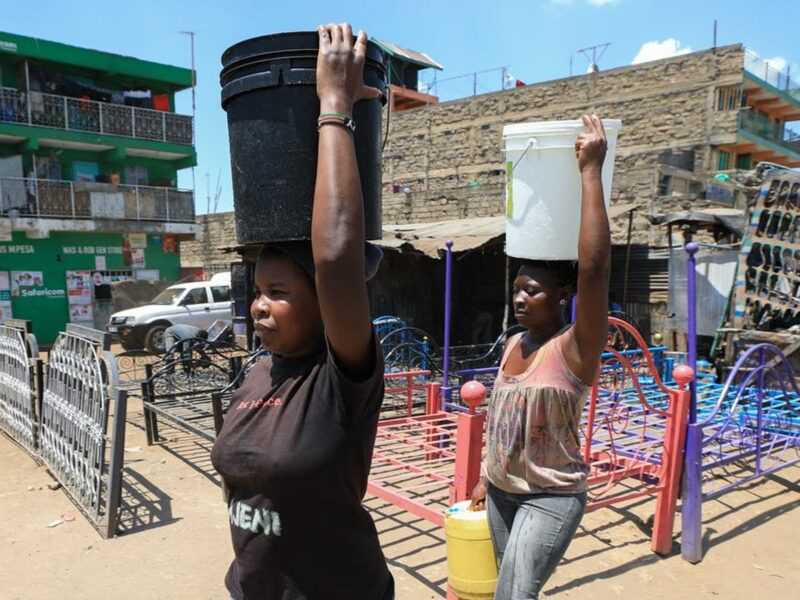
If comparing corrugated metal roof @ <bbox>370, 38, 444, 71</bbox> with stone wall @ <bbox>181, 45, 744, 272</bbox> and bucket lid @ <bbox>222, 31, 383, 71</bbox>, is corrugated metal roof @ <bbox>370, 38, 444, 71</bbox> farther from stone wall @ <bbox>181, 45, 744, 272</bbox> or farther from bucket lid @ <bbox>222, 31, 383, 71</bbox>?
bucket lid @ <bbox>222, 31, 383, 71</bbox>

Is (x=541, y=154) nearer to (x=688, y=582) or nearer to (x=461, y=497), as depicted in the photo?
(x=461, y=497)

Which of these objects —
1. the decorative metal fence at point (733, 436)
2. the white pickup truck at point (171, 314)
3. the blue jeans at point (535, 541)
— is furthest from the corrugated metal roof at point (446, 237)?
the blue jeans at point (535, 541)

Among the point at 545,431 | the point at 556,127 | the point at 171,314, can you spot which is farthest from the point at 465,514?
the point at 171,314

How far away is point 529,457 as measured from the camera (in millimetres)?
2170

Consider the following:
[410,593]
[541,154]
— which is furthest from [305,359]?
[410,593]

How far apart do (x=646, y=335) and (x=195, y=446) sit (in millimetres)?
8875

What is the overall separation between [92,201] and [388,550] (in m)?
17.9

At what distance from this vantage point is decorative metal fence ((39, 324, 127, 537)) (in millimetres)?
4172

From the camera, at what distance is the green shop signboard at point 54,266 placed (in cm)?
1736

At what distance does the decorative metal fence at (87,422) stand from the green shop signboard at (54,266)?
13.5 metres

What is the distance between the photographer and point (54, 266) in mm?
18219

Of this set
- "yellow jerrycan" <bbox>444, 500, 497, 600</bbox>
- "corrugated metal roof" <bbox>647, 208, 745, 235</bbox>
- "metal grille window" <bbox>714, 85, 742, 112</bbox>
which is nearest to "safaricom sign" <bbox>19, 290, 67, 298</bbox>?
"corrugated metal roof" <bbox>647, 208, 745, 235</bbox>

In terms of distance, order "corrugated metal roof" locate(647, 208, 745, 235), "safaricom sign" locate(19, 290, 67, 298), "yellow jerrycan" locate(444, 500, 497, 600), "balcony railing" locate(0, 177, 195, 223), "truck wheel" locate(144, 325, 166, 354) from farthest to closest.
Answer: "safaricom sign" locate(19, 290, 67, 298) < "balcony railing" locate(0, 177, 195, 223) < "truck wheel" locate(144, 325, 166, 354) < "corrugated metal roof" locate(647, 208, 745, 235) < "yellow jerrycan" locate(444, 500, 497, 600)

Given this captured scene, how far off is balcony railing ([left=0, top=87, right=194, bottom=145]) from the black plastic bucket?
65.4 ft
